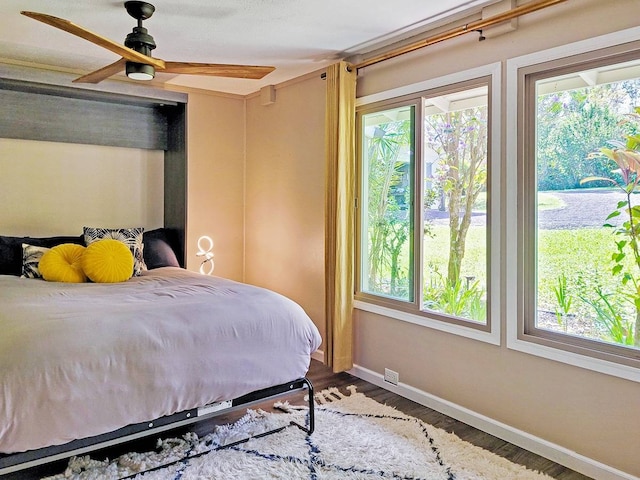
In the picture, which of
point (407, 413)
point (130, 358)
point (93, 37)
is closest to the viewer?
point (130, 358)

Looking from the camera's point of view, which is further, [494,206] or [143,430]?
[494,206]

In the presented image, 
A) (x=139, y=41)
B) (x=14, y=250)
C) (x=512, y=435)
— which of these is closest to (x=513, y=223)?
(x=512, y=435)

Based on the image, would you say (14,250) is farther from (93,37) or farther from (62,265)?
→ (93,37)

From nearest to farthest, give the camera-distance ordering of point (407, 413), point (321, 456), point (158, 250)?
point (321, 456), point (407, 413), point (158, 250)

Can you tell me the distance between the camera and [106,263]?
3439 mm

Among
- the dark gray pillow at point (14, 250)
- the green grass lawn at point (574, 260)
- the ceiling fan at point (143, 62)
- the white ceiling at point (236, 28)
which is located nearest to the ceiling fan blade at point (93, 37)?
the ceiling fan at point (143, 62)

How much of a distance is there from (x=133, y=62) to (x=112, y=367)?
1639 millimetres

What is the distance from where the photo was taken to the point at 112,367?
2090 millimetres

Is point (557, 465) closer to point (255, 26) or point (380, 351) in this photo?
point (380, 351)

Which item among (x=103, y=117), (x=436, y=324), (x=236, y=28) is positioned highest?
(x=236, y=28)

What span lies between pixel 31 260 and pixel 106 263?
579mm

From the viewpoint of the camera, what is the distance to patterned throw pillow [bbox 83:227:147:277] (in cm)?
381

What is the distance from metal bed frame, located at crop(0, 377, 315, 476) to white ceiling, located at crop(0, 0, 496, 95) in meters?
2.15

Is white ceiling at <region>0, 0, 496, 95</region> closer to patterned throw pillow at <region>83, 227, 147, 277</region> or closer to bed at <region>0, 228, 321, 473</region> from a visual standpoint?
patterned throw pillow at <region>83, 227, 147, 277</region>
